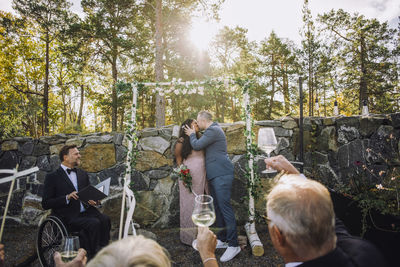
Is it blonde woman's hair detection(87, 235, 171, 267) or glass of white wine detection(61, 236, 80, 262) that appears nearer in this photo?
blonde woman's hair detection(87, 235, 171, 267)

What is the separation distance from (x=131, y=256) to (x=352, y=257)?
35.1 inches

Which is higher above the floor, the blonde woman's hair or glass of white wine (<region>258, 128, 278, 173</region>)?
glass of white wine (<region>258, 128, 278, 173</region>)

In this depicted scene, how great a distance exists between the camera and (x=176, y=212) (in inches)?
168

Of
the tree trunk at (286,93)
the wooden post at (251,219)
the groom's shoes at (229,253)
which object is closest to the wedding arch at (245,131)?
the wooden post at (251,219)

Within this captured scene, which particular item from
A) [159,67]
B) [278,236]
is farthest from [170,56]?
[278,236]

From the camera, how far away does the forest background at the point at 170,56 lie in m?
9.66

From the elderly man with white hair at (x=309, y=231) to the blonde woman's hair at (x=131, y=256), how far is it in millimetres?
513

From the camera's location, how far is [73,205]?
306cm

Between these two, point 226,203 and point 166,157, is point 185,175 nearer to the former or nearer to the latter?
point 226,203

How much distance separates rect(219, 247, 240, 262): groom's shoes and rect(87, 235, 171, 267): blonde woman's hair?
2.55m

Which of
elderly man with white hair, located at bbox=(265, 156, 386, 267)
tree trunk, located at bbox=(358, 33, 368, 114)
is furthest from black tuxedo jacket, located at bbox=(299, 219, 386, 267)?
tree trunk, located at bbox=(358, 33, 368, 114)

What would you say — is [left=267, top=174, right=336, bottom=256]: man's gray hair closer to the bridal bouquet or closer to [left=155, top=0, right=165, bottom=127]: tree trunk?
the bridal bouquet

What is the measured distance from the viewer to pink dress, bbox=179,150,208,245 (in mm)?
3504

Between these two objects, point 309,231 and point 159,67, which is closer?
point 309,231
